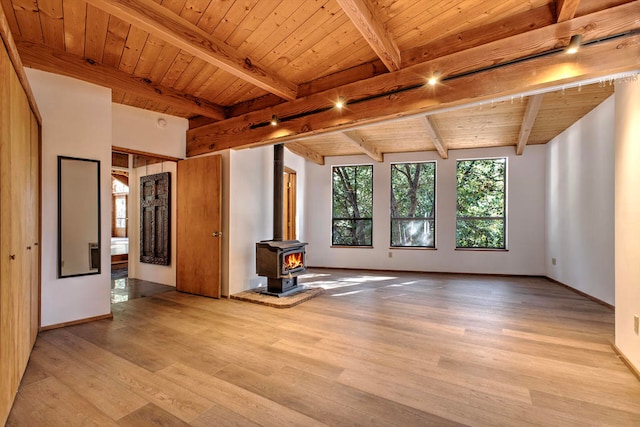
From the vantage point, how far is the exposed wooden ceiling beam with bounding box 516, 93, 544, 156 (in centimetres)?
373

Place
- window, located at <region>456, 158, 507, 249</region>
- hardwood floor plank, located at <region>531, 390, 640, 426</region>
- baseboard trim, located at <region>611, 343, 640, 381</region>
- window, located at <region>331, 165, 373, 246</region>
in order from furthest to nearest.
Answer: window, located at <region>331, 165, 373, 246</region>
window, located at <region>456, 158, 507, 249</region>
baseboard trim, located at <region>611, 343, 640, 381</region>
hardwood floor plank, located at <region>531, 390, 640, 426</region>

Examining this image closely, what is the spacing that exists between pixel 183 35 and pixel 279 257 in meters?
2.77

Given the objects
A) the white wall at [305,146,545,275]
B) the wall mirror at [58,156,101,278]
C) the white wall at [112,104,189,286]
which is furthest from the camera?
the white wall at [305,146,545,275]

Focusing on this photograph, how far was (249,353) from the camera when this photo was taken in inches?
99.3

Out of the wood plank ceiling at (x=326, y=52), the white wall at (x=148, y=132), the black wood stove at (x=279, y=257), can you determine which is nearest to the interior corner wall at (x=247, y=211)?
the black wood stove at (x=279, y=257)

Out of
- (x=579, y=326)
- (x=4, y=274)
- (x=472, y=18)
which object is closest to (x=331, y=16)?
(x=472, y=18)

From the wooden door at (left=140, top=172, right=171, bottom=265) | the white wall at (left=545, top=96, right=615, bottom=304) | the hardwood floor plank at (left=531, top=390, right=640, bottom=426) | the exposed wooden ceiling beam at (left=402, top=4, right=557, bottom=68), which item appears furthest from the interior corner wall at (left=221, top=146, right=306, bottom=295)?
the white wall at (left=545, top=96, right=615, bottom=304)

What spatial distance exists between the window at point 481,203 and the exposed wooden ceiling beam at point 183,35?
5.02 meters

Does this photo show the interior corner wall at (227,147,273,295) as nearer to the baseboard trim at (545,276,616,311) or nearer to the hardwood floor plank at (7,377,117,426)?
the hardwood floor plank at (7,377,117,426)

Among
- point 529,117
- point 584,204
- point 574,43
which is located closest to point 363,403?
point 574,43

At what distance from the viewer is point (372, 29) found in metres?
2.23

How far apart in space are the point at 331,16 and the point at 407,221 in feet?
17.1

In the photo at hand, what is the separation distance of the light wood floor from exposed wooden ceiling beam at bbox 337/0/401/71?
101 inches

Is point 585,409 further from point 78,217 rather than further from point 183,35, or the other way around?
point 78,217
